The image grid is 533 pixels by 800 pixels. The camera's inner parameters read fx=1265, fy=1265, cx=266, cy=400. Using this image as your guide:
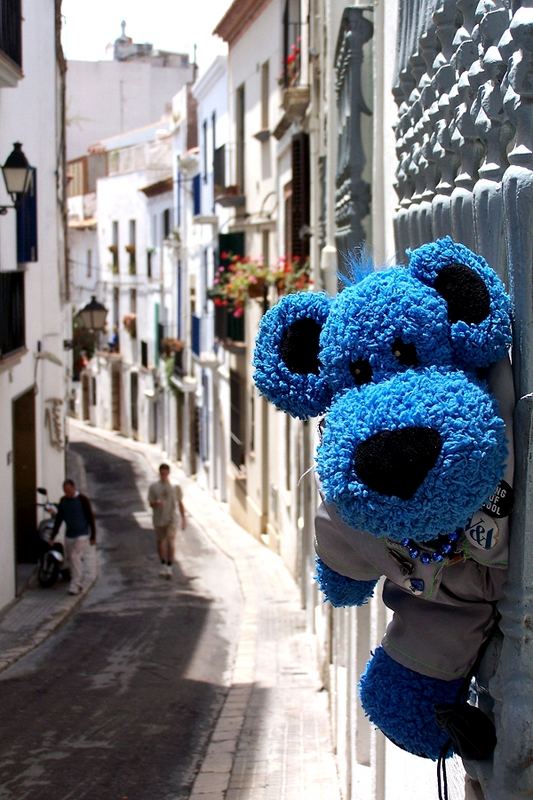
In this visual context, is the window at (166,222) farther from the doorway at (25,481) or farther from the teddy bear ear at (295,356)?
the teddy bear ear at (295,356)

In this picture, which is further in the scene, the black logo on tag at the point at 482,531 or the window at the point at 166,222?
→ the window at the point at 166,222

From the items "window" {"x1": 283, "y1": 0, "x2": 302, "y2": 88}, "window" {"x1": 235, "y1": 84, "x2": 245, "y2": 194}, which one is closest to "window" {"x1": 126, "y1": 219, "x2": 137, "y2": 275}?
"window" {"x1": 235, "y1": 84, "x2": 245, "y2": 194}

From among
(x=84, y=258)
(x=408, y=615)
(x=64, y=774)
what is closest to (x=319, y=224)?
(x=64, y=774)

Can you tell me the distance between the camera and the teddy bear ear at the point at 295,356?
2717mm

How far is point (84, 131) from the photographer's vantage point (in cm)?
5066

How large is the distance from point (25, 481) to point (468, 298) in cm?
1599

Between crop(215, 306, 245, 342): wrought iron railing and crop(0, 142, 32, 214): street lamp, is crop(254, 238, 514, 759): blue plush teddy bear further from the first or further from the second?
crop(215, 306, 245, 342): wrought iron railing

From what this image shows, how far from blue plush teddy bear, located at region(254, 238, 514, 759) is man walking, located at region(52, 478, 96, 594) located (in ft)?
43.5

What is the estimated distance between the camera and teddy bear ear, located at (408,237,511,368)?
8.05 ft

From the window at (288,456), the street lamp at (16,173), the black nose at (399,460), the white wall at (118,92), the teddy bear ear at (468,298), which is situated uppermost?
the white wall at (118,92)

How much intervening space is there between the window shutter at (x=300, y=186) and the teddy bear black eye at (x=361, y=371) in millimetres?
13572

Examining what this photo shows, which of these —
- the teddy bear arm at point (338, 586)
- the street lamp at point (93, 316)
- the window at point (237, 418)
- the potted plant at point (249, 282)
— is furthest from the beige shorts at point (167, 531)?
the teddy bear arm at point (338, 586)

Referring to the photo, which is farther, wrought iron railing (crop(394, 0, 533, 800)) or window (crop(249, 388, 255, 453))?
window (crop(249, 388, 255, 453))

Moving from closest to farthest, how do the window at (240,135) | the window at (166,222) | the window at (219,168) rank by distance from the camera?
the window at (240,135) → the window at (219,168) → the window at (166,222)
